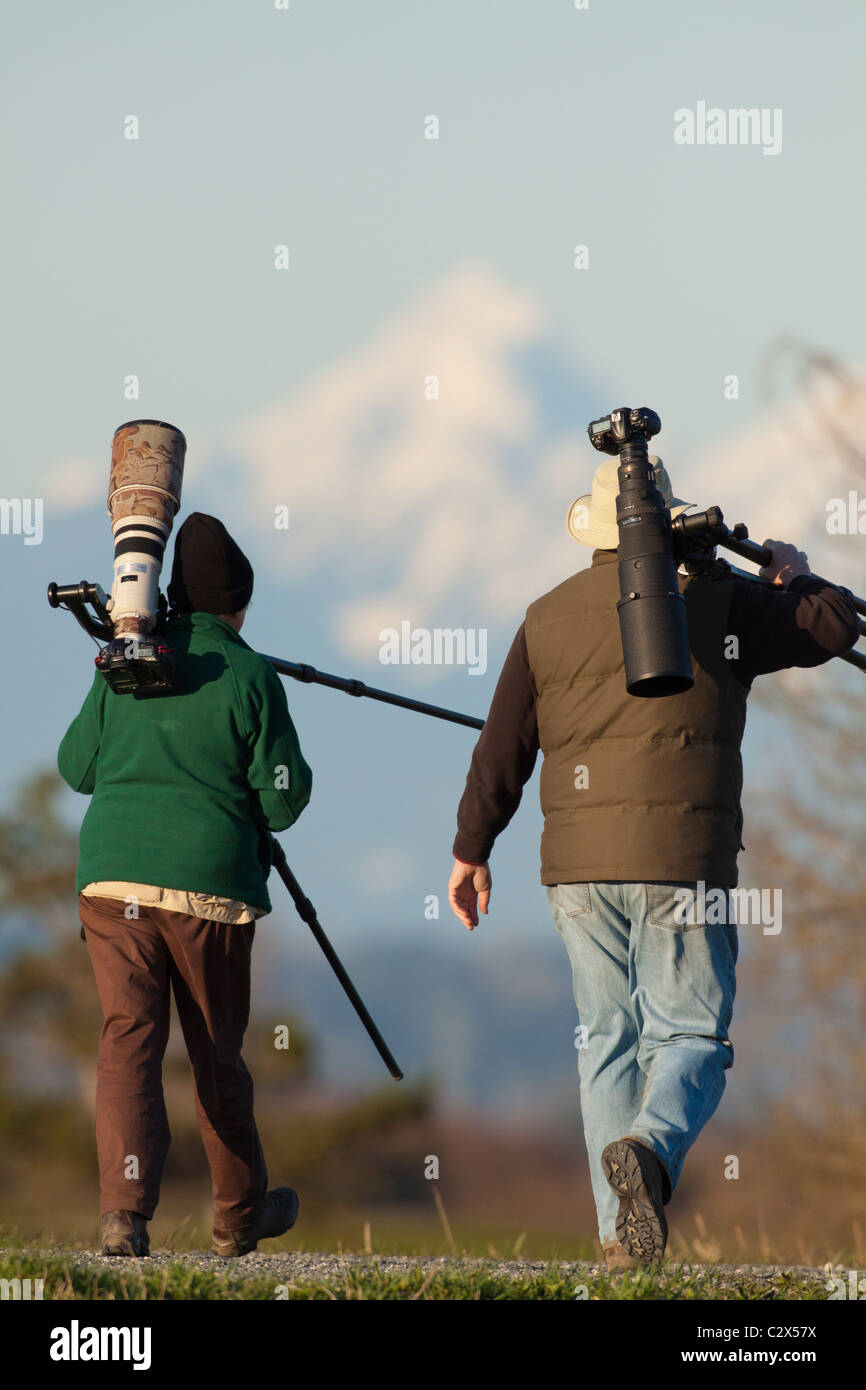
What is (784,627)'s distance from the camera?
419 centimetres

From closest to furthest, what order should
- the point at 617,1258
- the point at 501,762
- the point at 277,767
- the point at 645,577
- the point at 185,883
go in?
the point at 617,1258 → the point at 645,577 → the point at 185,883 → the point at 277,767 → the point at 501,762

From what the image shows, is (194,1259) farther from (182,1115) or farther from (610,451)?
(182,1115)

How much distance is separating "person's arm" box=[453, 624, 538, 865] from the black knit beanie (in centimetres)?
80

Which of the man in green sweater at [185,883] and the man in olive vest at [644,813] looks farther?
the man in green sweater at [185,883]

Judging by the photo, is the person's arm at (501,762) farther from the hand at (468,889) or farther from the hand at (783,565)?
the hand at (783,565)

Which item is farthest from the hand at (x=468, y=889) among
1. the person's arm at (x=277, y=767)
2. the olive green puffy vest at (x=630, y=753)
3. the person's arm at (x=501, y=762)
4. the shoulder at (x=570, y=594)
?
the shoulder at (x=570, y=594)

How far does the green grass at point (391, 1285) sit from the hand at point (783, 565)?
1.84m

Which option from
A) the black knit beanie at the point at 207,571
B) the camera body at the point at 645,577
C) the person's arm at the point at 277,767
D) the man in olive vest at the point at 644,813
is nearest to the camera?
the camera body at the point at 645,577

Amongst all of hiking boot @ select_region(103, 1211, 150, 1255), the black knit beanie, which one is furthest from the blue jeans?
the black knit beanie

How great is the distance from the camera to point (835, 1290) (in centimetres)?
371

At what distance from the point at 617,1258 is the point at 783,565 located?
1899 mm

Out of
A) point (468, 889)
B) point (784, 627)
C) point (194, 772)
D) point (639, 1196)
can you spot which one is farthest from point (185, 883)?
point (784, 627)

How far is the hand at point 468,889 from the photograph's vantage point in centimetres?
446

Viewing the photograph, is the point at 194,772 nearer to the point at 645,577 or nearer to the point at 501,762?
the point at 501,762
